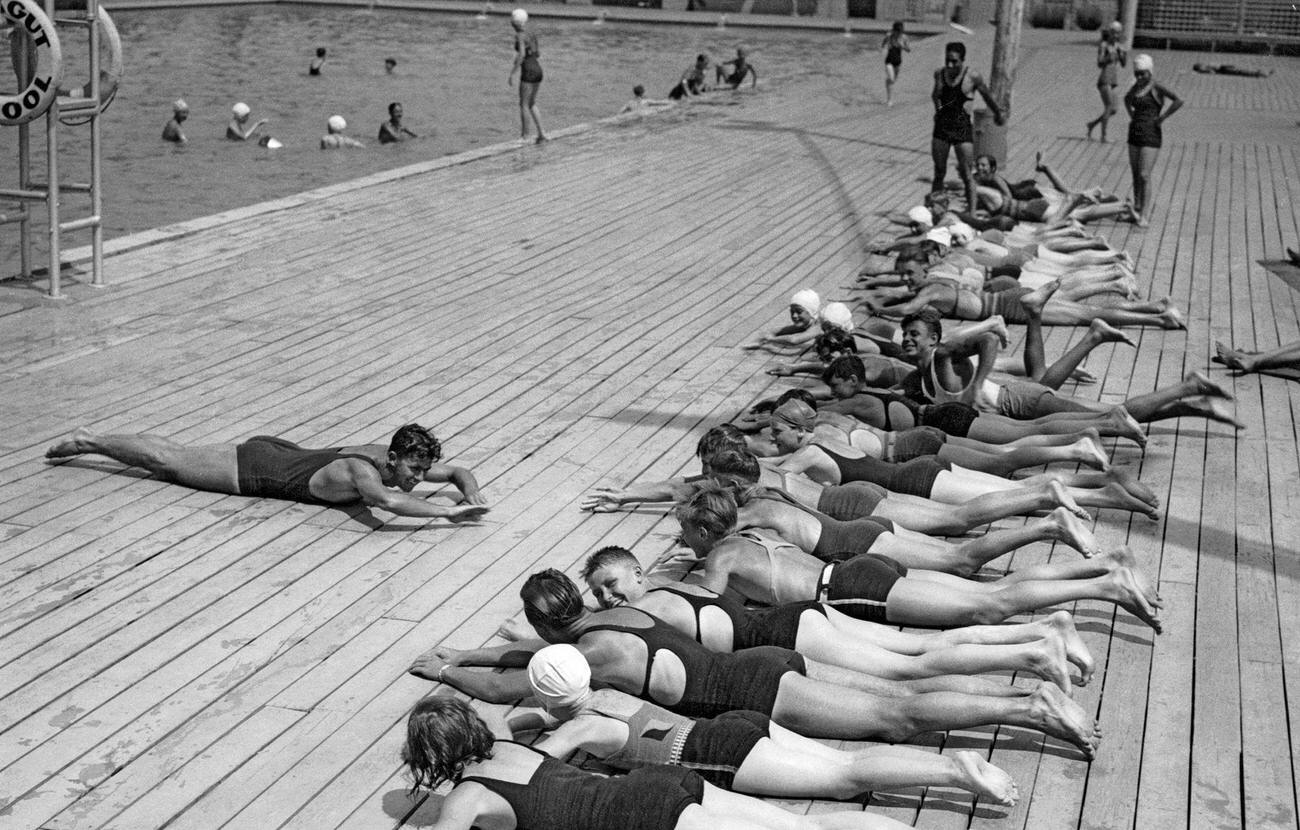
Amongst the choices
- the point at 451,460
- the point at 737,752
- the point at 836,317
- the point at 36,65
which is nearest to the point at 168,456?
the point at 451,460

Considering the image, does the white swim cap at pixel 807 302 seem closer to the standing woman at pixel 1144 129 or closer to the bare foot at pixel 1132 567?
the bare foot at pixel 1132 567

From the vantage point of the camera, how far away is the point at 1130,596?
238 inches

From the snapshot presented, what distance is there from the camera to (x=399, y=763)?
518 centimetres

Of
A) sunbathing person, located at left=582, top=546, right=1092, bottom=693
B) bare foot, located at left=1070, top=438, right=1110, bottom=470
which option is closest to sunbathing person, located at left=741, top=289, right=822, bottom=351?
bare foot, located at left=1070, top=438, right=1110, bottom=470

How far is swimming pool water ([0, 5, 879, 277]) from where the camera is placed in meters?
23.1

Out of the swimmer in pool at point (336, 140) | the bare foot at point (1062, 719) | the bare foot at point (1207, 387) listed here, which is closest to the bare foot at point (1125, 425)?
the bare foot at point (1207, 387)

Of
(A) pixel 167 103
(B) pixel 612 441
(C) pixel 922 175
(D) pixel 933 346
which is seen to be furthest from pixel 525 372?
(A) pixel 167 103

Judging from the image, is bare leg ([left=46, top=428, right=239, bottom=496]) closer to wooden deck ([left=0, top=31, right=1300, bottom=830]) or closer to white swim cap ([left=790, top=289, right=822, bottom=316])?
wooden deck ([left=0, top=31, right=1300, bottom=830])

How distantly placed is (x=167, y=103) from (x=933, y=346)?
26536 millimetres

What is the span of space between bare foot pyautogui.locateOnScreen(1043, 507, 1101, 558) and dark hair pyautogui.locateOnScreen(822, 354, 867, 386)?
175cm

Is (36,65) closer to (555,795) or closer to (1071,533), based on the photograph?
(1071,533)

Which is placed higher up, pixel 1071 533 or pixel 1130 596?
pixel 1071 533

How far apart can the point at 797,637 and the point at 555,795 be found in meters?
1.36

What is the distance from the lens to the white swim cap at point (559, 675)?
484 centimetres
